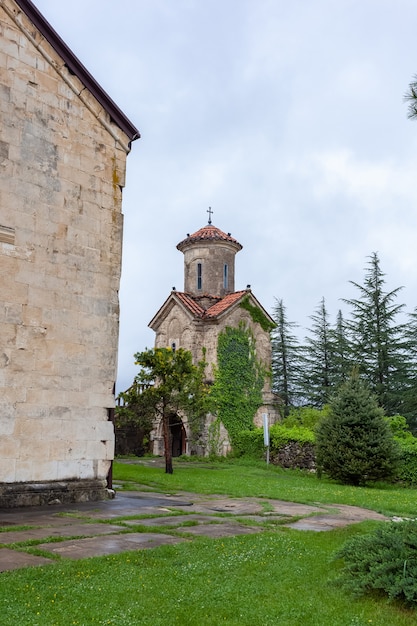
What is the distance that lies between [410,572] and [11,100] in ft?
34.7

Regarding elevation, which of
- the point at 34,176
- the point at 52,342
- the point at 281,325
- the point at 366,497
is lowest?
the point at 366,497

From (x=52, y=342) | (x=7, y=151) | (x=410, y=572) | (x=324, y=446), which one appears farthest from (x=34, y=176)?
(x=324, y=446)

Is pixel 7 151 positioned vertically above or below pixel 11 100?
below

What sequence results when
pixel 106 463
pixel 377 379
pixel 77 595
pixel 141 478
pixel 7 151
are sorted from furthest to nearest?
pixel 377 379
pixel 141 478
pixel 106 463
pixel 7 151
pixel 77 595

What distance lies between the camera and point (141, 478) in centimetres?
1784

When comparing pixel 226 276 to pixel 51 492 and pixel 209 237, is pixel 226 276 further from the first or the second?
pixel 51 492

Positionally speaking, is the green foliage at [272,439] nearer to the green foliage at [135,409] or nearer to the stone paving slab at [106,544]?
the green foliage at [135,409]

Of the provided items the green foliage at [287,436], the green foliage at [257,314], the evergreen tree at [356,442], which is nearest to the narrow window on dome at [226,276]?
the green foliage at [257,314]

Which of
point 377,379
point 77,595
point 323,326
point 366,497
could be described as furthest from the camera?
point 323,326

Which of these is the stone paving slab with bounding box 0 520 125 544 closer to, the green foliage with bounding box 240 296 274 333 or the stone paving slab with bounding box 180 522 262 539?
the stone paving slab with bounding box 180 522 262 539

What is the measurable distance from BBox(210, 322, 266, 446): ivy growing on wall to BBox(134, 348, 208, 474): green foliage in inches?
390

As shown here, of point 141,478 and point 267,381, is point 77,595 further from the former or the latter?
point 267,381

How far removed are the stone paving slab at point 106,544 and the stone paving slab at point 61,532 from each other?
35 cm

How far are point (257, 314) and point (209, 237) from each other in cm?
539
